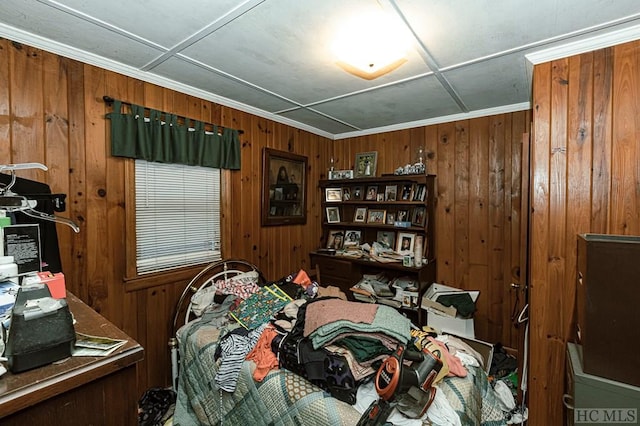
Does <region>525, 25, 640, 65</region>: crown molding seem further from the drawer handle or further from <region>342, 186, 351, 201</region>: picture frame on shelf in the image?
<region>342, 186, 351, 201</region>: picture frame on shelf

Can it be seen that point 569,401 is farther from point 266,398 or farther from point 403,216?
point 403,216

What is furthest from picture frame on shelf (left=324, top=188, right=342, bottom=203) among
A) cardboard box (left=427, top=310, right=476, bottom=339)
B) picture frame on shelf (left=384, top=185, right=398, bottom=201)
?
cardboard box (left=427, top=310, right=476, bottom=339)

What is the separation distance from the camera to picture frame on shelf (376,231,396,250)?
3.50 metres

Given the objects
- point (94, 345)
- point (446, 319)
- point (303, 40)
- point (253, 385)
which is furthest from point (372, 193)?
point (94, 345)

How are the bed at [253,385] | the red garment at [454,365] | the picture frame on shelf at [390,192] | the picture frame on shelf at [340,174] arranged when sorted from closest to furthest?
1. the bed at [253,385]
2. the red garment at [454,365]
3. the picture frame on shelf at [390,192]
4. the picture frame on shelf at [340,174]

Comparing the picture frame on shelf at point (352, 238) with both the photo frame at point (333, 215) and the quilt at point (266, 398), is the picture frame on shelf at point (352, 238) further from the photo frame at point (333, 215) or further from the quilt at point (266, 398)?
the quilt at point (266, 398)

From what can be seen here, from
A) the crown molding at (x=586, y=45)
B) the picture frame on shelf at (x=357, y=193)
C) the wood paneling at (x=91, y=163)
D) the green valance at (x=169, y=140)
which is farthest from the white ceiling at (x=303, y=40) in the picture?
the picture frame on shelf at (x=357, y=193)

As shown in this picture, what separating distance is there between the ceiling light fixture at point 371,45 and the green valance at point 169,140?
1.31 metres

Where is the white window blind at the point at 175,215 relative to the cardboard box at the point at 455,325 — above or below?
above

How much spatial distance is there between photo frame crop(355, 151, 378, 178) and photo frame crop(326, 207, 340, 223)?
20.7 inches

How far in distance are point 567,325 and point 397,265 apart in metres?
1.46

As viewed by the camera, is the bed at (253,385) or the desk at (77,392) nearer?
the desk at (77,392)

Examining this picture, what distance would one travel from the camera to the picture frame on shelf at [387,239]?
3.50 meters

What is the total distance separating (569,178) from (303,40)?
1.85 metres
